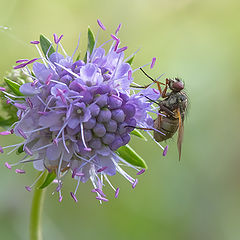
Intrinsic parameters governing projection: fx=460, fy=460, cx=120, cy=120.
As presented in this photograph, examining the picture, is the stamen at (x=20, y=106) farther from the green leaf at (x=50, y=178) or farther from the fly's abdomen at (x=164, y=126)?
the fly's abdomen at (x=164, y=126)

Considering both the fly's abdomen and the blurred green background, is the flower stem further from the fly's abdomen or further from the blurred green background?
the blurred green background

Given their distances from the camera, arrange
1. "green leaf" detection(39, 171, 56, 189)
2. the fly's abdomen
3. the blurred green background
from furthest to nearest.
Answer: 1. the blurred green background
2. the fly's abdomen
3. "green leaf" detection(39, 171, 56, 189)

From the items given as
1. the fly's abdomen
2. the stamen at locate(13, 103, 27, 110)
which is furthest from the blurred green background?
the stamen at locate(13, 103, 27, 110)

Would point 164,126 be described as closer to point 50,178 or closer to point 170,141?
point 50,178

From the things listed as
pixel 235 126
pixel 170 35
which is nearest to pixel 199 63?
pixel 170 35

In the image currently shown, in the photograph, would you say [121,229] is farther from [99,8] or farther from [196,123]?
[99,8]
